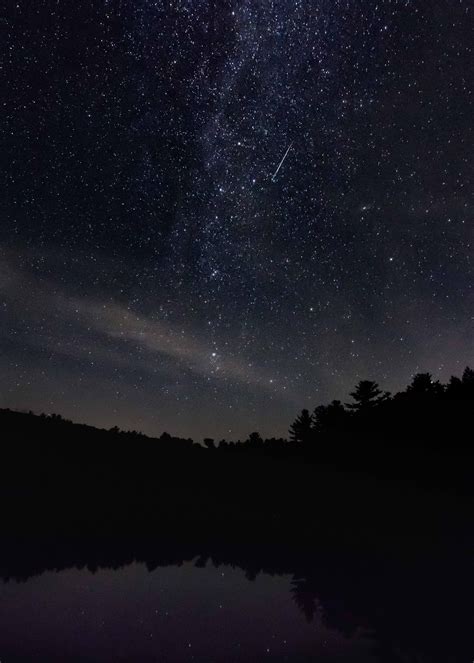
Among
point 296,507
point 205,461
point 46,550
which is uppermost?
point 205,461

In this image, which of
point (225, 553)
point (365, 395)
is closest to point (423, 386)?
point (365, 395)

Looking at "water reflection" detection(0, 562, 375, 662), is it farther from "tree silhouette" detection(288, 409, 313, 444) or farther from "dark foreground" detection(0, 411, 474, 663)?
"tree silhouette" detection(288, 409, 313, 444)

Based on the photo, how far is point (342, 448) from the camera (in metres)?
29.7

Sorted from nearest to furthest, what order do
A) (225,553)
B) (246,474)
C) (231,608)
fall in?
(231,608) < (225,553) < (246,474)

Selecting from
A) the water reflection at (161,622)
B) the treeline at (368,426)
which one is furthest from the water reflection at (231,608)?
the treeline at (368,426)

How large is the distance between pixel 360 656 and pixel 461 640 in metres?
1.52

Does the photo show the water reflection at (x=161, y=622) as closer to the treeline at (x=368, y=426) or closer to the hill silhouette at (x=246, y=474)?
the hill silhouette at (x=246, y=474)

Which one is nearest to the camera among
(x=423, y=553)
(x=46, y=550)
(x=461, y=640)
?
(x=461, y=640)

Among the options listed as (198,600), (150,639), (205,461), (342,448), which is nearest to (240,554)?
(198,600)

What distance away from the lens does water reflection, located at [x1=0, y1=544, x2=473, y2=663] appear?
17.2 feet

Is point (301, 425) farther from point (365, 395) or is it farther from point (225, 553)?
point (225, 553)

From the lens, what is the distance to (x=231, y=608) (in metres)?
7.21

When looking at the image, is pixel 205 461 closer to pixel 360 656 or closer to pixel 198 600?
pixel 198 600

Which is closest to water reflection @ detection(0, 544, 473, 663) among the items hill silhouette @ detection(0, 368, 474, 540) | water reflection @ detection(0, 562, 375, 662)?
water reflection @ detection(0, 562, 375, 662)
